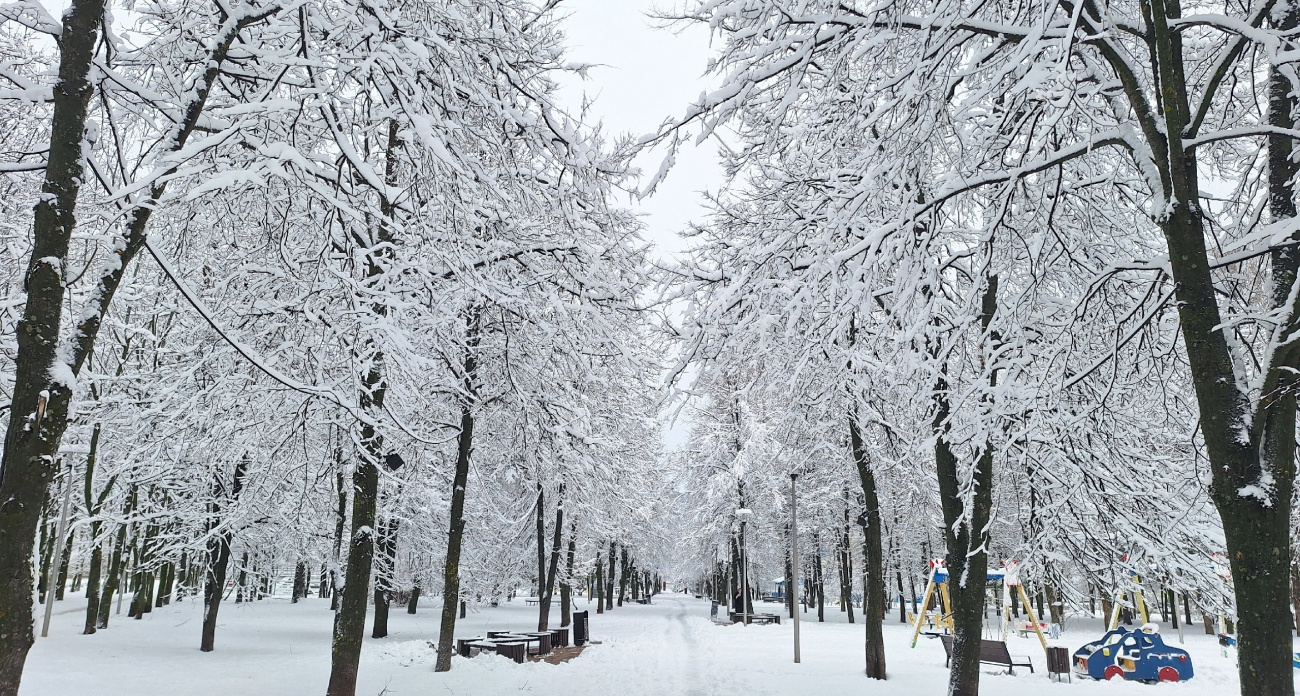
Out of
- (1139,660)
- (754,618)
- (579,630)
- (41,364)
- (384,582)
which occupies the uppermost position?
(41,364)

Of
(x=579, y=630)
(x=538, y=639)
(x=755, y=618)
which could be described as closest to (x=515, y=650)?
(x=538, y=639)

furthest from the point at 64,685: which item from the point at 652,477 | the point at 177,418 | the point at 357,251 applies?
the point at 652,477

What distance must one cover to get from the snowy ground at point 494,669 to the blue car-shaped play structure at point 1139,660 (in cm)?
49

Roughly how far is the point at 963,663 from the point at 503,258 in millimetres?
7559

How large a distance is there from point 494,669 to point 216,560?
27.2ft

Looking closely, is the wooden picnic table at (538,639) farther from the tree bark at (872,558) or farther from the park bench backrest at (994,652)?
the park bench backrest at (994,652)

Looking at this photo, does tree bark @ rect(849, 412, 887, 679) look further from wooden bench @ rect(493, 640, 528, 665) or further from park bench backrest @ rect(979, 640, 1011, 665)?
wooden bench @ rect(493, 640, 528, 665)

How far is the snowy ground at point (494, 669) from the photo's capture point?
10.8 meters

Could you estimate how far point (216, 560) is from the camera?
16.5 meters

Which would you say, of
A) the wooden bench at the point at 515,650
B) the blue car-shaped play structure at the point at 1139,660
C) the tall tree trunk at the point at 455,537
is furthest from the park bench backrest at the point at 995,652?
the tall tree trunk at the point at 455,537

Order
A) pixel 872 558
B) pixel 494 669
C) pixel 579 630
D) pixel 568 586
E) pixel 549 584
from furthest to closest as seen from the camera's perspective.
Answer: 1. pixel 568 586
2. pixel 549 584
3. pixel 579 630
4. pixel 872 558
5. pixel 494 669

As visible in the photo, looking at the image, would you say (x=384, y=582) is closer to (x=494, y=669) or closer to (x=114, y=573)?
(x=114, y=573)

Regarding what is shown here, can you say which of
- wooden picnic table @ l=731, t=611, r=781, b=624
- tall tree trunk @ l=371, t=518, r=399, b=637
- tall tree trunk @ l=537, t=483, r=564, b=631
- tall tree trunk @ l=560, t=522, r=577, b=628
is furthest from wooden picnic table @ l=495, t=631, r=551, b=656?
wooden picnic table @ l=731, t=611, r=781, b=624

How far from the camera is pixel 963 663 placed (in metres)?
8.70
